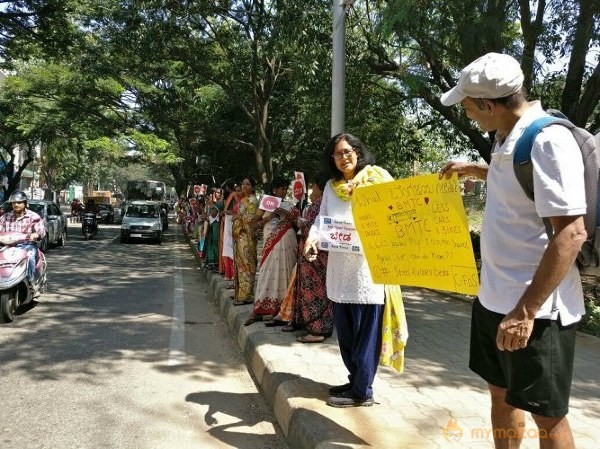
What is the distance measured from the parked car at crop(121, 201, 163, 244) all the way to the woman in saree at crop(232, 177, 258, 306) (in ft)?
42.5

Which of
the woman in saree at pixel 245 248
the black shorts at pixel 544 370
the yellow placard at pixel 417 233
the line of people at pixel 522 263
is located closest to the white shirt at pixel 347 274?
the yellow placard at pixel 417 233

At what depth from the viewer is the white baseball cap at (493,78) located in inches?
73.7

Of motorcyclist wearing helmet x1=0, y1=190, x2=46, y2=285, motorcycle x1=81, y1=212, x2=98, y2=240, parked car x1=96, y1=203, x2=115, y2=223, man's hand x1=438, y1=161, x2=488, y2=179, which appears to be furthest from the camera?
parked car x1=96, y1=203, x2=115, y2=223

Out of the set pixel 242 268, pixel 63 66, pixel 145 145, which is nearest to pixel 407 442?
pixel 242 268

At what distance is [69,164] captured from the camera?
4712 centimetres

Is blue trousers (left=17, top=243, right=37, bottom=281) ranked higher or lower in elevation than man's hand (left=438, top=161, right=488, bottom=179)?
lower

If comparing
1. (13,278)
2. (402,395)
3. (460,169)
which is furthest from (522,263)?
(13,278)

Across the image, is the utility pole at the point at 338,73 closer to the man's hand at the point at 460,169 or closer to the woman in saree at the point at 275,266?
the woman in saree at the point at 275,266

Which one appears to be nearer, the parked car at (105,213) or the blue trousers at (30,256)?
the blue trousers at (30,256)

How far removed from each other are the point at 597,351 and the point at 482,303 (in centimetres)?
369

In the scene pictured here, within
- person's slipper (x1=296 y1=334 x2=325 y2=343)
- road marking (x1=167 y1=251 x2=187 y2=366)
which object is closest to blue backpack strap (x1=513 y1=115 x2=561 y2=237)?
person's slipper (x1=296 y1=334 x2=325 y2=343)

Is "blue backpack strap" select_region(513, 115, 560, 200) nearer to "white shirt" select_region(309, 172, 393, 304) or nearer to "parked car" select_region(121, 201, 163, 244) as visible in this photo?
"white shirt" select_region(309, 172, 393, 304)

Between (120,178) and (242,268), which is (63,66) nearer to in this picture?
(242,268)

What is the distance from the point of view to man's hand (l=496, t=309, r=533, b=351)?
175 cm
